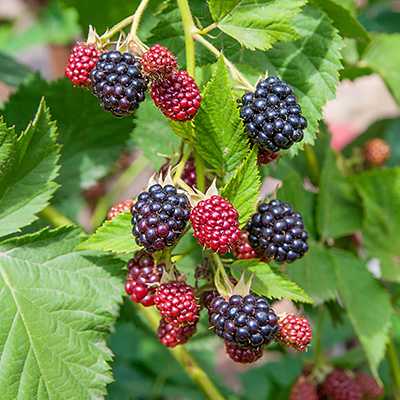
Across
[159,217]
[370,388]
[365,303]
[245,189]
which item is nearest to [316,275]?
[365,303]

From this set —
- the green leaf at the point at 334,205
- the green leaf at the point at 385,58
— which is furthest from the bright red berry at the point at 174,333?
the green leaf at the point at 385,58

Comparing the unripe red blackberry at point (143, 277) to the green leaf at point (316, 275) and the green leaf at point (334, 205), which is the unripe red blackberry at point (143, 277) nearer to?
the green leaf at point (316, 275)

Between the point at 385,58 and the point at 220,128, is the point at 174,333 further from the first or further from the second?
the point at 385,58

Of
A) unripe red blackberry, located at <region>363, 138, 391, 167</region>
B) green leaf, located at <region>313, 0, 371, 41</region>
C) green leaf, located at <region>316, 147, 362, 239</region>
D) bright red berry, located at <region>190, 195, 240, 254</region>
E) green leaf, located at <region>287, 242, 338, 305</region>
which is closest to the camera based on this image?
bright red berry, located at <region>190, 195, 240, 254</region>

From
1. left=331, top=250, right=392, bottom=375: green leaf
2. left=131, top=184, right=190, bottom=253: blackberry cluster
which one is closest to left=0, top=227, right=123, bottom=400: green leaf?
left=131, top=184, right=190, bottom=253: blackberry cluster

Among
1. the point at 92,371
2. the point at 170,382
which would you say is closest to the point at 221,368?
the point at 170,382

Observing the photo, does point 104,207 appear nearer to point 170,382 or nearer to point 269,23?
point 170,382

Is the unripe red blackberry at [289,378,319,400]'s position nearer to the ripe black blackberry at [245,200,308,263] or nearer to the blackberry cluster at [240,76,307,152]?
the ripe black blackberry at [245,200,308,263]
